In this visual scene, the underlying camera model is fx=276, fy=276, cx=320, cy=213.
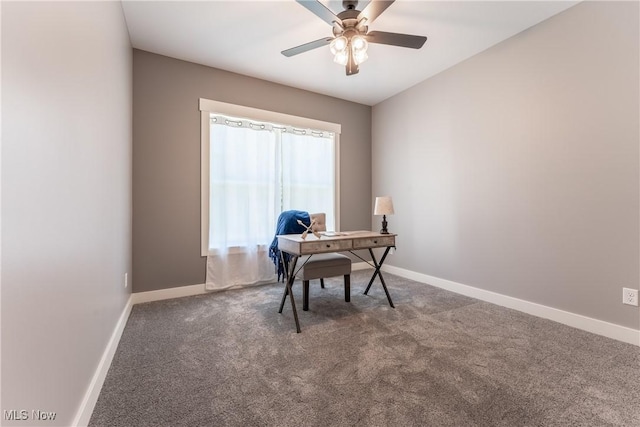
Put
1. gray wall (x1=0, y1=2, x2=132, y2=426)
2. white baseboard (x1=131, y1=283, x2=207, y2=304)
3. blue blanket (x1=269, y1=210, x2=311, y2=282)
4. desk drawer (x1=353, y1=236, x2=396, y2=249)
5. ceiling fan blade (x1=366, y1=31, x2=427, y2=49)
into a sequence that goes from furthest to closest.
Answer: blue blanket (x1=269, y1=210, x2=311, y2=282) < white baseboard (x1=131, y1=283, x2=207, y2=304) < desk drawer (x1=353, y1=236, x2=396, y2=249) < ceiling fan blade (x1=366, y1=31, x2=427, y2=49) < gray wall (x1=0, y1=2, x2=132, y2=426)

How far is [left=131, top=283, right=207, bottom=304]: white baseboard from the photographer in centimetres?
292

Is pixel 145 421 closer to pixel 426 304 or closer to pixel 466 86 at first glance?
pixel 426 304

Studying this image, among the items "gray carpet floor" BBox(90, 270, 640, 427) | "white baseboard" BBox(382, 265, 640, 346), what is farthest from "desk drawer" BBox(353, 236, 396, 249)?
"white baseboard" BBox(382, 265, 640, 346)

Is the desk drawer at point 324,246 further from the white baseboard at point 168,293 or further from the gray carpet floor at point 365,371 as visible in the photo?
the white baseboard at point 168,293

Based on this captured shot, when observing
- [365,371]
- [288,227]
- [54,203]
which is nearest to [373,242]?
[288,227]

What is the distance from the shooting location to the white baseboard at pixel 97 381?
4.00ft

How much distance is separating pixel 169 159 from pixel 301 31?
1954mm

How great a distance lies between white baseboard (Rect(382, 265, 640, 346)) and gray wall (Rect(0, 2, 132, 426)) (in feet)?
11.0

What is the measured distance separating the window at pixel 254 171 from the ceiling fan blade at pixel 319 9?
1.76 m

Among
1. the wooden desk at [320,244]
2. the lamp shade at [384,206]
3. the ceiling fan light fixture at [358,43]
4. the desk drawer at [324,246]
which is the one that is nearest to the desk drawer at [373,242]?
the wooden desk at [320,244]

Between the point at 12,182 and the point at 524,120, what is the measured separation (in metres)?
3.49

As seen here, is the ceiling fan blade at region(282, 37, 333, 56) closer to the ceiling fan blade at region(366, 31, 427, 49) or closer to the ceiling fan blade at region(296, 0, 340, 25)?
the ceiling fan blade at region(296, 0, 340, 25)

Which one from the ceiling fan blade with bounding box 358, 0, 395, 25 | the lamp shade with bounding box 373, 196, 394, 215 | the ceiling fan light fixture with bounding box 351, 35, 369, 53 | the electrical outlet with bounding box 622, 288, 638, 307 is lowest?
the electrical outlet with bounding box 622, 288, 638, 307

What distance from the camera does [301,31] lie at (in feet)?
8.69
